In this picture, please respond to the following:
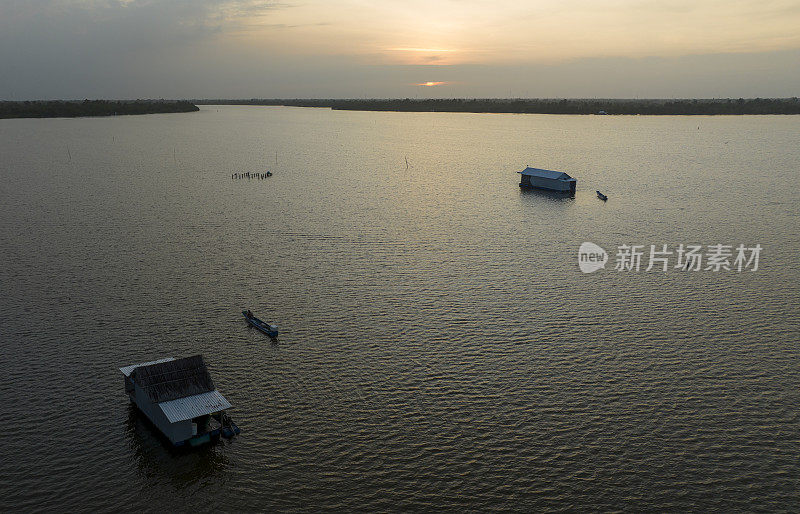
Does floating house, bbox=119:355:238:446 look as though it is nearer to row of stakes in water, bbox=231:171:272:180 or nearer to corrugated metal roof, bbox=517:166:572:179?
corrugated metal roof, bbox=517:166:572:179

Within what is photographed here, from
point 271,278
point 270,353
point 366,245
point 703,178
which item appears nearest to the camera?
point 270,353

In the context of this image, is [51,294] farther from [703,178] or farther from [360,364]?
[703,178]

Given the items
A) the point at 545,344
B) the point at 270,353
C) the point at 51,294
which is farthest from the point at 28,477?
the point at 545,344

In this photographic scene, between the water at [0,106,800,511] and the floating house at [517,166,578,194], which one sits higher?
the floating house at [517,166,578,194]

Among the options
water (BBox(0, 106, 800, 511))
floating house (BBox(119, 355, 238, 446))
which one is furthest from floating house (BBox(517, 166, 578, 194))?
floating house (BBox(119, 355, 238, 446))

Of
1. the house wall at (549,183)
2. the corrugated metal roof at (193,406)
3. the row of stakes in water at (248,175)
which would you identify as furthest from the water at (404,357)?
the row of stakes in water at (248,175)

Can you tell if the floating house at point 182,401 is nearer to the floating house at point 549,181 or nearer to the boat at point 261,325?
the boat at point 261,325
